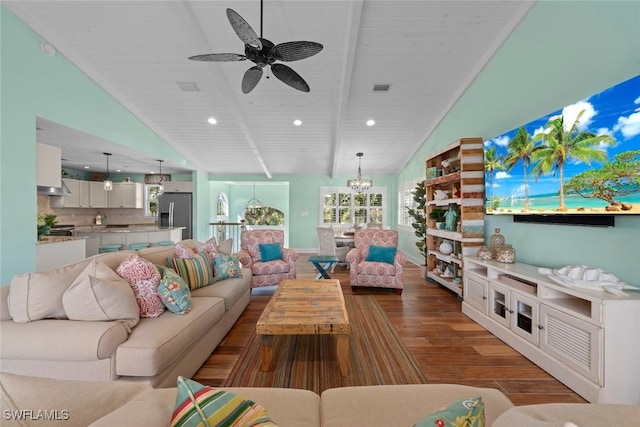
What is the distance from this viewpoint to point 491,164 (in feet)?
12.0

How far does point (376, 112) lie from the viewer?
548cm

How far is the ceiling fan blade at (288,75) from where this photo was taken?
9.24 ft

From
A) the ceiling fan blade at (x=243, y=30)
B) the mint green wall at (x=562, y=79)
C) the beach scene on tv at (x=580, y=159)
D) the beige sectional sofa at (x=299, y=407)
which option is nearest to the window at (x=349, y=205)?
the mint green wall at (x=562, y=79)

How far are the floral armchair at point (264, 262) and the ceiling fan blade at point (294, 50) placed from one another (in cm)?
277

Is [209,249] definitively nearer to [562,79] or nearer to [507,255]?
[507,255]

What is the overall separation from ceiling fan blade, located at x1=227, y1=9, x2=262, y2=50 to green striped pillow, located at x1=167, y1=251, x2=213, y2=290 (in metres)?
2.18

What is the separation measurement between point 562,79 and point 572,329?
231cm

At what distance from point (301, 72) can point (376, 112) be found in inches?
68.4

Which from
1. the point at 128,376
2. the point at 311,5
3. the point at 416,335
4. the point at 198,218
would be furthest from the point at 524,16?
the point at 198,218

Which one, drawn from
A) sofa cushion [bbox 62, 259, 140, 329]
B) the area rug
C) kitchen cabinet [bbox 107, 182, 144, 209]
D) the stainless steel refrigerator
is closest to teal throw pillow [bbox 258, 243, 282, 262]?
the area rug

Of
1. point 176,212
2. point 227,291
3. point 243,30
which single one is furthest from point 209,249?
point 176,212

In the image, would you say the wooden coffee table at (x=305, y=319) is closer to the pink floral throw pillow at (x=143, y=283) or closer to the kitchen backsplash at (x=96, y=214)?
the pink floral throw pillow at (x=143, y=283)

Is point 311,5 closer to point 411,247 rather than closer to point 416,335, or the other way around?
point 416,335

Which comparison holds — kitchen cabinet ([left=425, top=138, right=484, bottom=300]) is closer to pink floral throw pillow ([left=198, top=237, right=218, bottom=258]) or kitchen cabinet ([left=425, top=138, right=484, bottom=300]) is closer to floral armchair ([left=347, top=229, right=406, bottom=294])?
floral armchair ([left=347, top=229, right=406, bottom=294])
